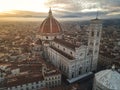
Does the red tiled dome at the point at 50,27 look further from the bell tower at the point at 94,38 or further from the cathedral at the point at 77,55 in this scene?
the bell tower at the point at 94,38

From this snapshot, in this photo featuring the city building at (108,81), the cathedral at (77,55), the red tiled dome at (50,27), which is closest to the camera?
the city building at (108,81)

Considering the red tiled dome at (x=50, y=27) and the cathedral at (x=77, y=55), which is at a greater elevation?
the red tiled dome at (x=50, y=27)

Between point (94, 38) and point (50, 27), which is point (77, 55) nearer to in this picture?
point (94, 38)

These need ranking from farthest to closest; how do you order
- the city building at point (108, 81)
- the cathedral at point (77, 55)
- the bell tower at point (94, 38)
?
the bell tower at point (94, 38)
the cathedral at point (77, 55)
the city building at point (108, 81)

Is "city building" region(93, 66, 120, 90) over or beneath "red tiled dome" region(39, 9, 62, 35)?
beneath

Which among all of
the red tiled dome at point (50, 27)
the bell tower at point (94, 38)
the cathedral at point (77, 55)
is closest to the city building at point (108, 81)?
the cathedral at point (77, 55)

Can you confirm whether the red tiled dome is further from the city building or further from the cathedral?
the city building

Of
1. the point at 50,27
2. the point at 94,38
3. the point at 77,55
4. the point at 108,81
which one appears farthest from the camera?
the point at 50,27

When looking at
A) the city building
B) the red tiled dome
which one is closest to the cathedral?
the red tiled dome

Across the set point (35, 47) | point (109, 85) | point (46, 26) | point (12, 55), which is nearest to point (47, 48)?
point (35, 47)

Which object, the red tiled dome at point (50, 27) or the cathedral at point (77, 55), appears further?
the red tiled dome at point (50, 27)

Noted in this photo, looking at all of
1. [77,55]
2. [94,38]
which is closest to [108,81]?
[77,55]
